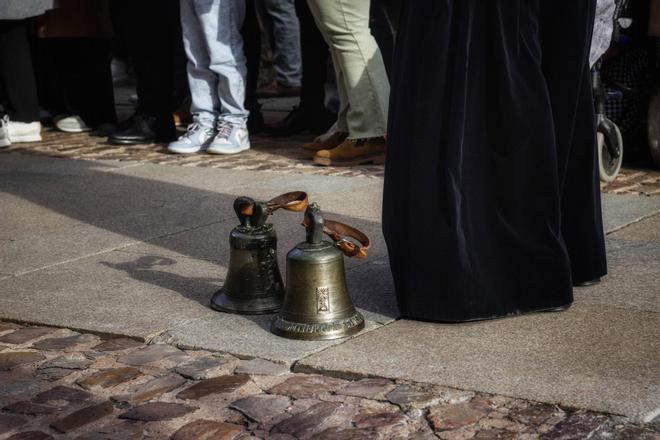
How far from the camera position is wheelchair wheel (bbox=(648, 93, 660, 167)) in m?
6.23

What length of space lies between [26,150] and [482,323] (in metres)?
4.90

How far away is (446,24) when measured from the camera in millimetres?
3258

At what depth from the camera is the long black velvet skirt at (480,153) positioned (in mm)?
3283

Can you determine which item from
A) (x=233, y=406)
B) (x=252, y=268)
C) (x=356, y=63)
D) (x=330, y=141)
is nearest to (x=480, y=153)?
(x=252, y=268)

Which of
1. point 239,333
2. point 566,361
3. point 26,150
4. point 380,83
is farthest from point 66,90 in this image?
point 566,361

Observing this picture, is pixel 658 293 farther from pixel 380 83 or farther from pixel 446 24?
pixel 380 83

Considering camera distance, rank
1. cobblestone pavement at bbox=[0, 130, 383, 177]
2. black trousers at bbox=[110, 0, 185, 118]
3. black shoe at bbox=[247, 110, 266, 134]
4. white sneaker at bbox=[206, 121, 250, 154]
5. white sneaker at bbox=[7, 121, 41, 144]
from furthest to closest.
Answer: black shoe at bbox=[247, 110, 266, 134] < white sneaker at bbox=[7, 121, 41, 144] < black trousers at bbox=[110, 0, 185, 118] < white sneaker at bbox=[206, 121, 250, 154] < cobblestone pavement at bbox=[0, 130, 383, 177]

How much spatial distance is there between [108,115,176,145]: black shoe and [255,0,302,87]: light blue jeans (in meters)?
2.06

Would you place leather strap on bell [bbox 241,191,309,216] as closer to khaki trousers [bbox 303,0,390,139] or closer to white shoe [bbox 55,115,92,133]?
khaki trousers [bbox 303,0,390,139]

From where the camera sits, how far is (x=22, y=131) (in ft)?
25.8

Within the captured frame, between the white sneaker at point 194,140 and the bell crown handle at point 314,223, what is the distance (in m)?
3.87

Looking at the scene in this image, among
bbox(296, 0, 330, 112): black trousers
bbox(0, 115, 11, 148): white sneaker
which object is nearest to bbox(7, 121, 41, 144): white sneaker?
bbox(0, 115, 11, 148): white sneaker

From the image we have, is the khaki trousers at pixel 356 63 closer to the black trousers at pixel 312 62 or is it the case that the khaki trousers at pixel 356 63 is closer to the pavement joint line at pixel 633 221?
the black trousers at pixel 312 62

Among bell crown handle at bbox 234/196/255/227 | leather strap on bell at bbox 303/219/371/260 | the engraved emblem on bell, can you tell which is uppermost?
bell crown handle at bbox 234/196/255/227
